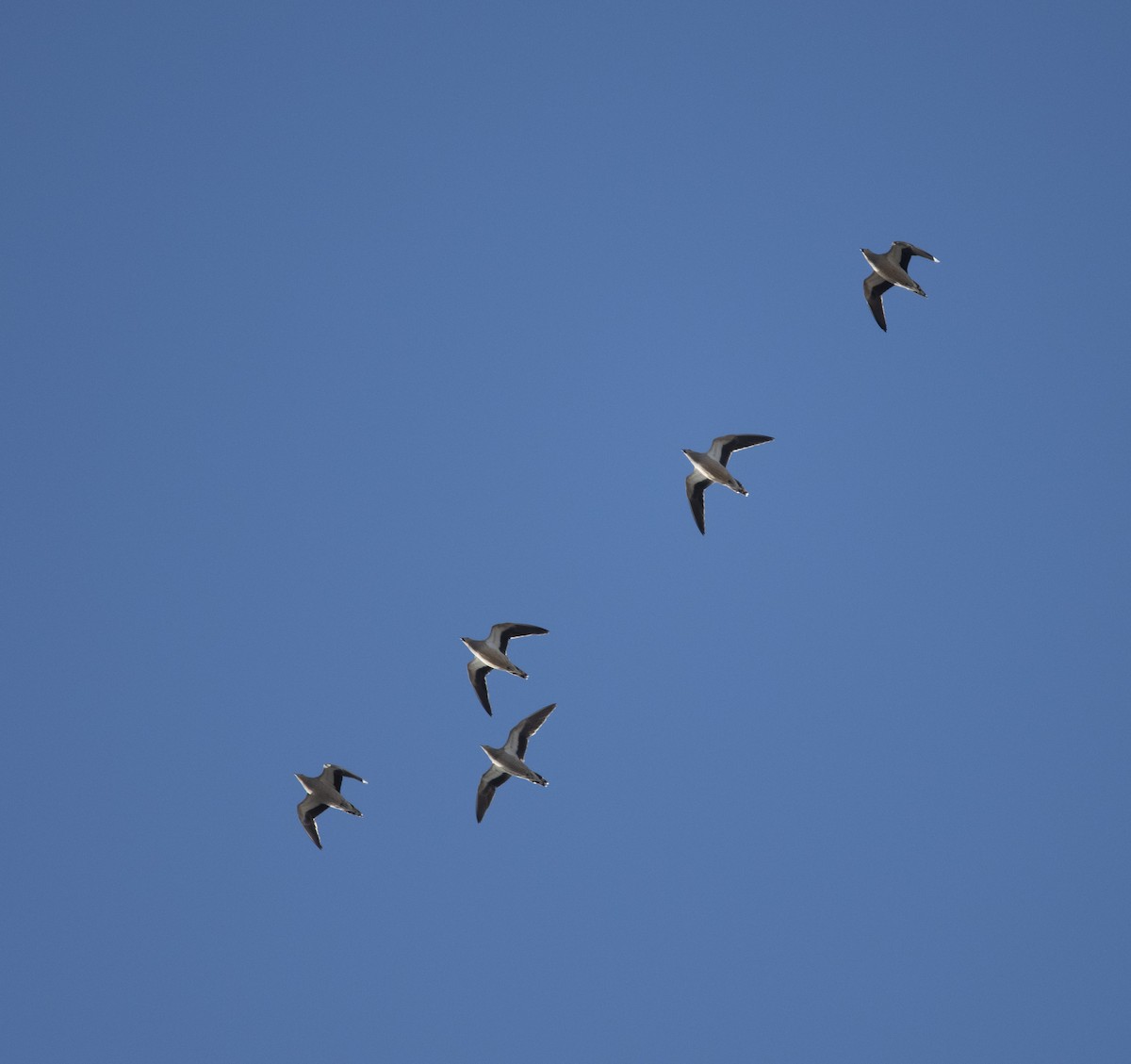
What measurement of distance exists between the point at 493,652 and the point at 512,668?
2.68 feet

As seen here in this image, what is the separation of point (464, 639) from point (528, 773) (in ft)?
13.9

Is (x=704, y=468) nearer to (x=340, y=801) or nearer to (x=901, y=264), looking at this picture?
(x=901, y=264)

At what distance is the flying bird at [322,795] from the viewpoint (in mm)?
35500

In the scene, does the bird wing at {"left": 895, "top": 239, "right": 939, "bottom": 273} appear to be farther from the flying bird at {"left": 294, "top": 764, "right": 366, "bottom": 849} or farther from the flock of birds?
the flying bird at {"left": 294, "top": 764, "right": 366, "bottom": 849}

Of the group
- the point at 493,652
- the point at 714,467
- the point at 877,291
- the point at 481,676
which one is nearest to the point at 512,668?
the point at 493,652

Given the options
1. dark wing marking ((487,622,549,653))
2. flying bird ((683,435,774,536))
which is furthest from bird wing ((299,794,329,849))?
flying bird ((683,435,774,536))

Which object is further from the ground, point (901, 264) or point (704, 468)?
point (901, 264)

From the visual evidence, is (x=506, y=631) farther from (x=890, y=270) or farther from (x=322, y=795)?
(x=890, y=270)

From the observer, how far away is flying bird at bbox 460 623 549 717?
115ft

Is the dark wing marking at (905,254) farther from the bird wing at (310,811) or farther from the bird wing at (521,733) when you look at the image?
the bird wing at (310,811)

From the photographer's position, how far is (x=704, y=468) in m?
37.1

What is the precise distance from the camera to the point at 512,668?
3497 centimetres

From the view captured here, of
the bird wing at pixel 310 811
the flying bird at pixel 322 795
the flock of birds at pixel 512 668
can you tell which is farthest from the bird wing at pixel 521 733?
the bird wing at pixel 310 811

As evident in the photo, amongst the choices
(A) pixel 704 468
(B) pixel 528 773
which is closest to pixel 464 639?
(B) pixel 528 773
